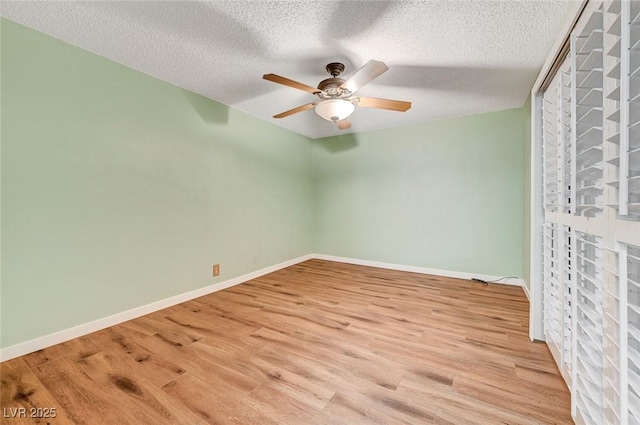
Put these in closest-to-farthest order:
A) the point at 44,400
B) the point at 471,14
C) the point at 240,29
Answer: the point at 44,400, the point at 471,14, the point at 240,29

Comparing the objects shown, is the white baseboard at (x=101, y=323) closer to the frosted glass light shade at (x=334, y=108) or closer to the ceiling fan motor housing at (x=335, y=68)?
the frosted glass light shade at (x=334, y=108)

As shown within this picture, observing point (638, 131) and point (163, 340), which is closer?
point (638, 131)

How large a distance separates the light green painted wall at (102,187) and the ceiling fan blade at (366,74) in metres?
1.80

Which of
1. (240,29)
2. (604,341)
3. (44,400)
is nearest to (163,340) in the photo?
(44,400)

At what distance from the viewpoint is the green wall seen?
5.84ft

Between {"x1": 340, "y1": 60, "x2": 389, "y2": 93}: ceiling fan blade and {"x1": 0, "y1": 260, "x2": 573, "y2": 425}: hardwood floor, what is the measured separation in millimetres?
1966

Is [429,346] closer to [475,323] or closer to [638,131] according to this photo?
[475,323]

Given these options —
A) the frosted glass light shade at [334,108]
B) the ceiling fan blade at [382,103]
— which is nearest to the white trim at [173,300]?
the frosted glass light shade at [334,108]

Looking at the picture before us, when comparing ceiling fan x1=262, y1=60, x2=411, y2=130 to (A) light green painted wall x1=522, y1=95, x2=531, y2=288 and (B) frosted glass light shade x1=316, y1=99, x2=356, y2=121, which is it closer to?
(B) frosted glass light shade x1=316, y1=99, x2=356, y2=121

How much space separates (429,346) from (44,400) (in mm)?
2319

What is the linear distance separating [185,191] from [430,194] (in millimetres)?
3189

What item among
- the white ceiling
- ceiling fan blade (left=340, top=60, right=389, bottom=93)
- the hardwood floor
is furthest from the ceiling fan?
the hardwood floor

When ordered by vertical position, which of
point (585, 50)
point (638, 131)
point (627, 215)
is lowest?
point (627, 215)

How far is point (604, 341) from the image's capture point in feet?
3.05
